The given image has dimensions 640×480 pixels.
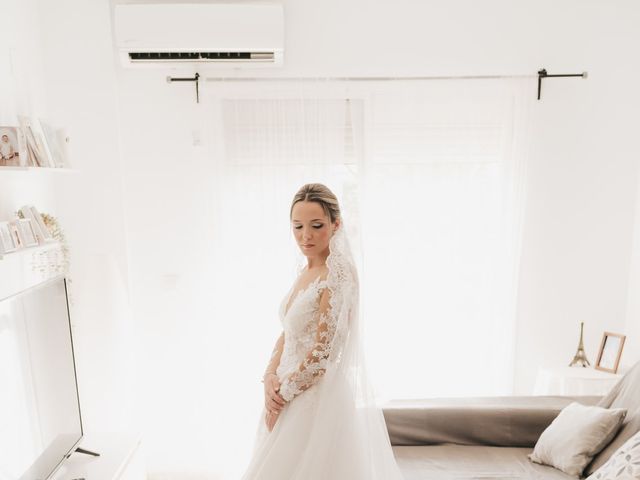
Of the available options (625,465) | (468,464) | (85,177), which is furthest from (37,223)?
(625,465)

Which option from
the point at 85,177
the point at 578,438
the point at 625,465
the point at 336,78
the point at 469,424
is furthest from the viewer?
the point at 336,78

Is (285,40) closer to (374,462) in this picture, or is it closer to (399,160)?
(399,160)

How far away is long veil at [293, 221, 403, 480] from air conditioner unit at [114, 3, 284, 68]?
142cm

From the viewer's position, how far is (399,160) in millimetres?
2924

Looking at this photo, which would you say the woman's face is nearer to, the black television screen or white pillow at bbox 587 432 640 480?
the black television screen

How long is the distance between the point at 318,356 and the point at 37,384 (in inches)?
43.8

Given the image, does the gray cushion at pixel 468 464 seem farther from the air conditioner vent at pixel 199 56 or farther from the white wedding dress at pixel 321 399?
the air conditioner vent at pixel 199 56

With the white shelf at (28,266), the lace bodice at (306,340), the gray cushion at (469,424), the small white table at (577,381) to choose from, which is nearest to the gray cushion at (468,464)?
the gray cushion at (469,424)

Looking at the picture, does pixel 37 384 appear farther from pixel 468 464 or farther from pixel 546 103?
pixel 546 103

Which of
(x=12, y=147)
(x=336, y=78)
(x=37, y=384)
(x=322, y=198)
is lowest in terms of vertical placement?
(x=37, y=384)

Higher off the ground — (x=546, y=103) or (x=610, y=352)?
(x=546, y=103)

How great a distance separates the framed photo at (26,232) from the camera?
6.13 ft

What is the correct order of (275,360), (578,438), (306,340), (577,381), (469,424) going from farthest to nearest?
(577,381) → (469,424) → (578,438) → (275,360) → (306,340)

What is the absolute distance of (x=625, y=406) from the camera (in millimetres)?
2025
